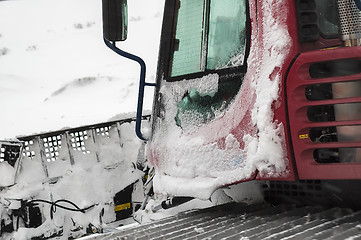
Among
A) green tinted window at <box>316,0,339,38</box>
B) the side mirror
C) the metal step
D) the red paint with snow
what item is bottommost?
the metal step

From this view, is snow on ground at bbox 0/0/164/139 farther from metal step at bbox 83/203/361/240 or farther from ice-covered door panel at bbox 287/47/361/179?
ice-covered door panel at bbox 287/47/361/179

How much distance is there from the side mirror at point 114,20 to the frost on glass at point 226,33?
24.7 inches

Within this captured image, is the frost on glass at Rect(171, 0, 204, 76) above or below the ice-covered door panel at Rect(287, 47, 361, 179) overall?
above

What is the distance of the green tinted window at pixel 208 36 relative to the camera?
3057 millimetres

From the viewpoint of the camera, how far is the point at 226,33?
124 inches

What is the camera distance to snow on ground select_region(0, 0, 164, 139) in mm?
12469

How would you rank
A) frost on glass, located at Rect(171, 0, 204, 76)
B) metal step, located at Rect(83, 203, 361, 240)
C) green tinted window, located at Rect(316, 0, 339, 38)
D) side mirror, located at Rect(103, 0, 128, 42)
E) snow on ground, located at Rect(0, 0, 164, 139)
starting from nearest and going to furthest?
1. metal step, located at Rect(83, 203, 361, 240)
2. green tinted window, located at Rect(316, 0, 339, 38)
3. side mirror, located at Rect(103, 0, 128, 42)
4. frost on glass, located at Rect(171, 0, 204, 76)
5. snow on ground, located at Rect(0, 0, 164, 139)

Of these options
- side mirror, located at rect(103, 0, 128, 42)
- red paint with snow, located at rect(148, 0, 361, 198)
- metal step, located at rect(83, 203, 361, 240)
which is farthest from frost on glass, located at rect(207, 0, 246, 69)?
metal step, located at rect(83, 203, 361, 240)

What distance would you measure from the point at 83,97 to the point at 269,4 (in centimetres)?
1138

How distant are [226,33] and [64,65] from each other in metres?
14.7

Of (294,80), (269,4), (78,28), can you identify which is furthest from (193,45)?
(78,28)

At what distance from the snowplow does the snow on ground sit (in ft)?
26.9

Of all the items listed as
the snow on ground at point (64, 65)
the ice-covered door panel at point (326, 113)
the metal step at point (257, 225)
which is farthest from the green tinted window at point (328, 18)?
the snow on ground at point (64, 65)

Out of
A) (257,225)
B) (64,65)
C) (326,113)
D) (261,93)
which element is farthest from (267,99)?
(64,65)
